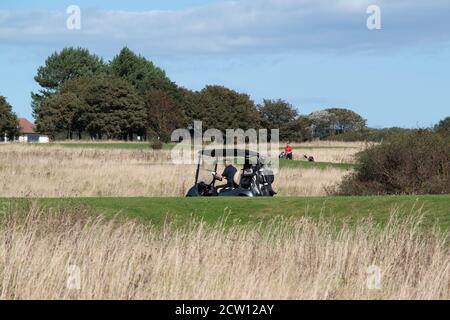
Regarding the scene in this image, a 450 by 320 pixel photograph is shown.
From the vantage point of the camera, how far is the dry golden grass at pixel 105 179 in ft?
95.9

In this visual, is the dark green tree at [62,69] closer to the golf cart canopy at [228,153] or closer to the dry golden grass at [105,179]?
the dry golden grass at [105,179]

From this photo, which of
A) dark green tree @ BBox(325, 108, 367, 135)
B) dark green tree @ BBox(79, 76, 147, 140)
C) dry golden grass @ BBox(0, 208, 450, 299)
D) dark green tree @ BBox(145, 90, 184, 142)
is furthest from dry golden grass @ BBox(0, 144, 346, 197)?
dark green tree @ BBox(325, 108, 367, 135)

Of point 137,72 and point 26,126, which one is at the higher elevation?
point 137,72

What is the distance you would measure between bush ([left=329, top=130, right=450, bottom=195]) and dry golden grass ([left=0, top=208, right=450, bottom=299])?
1543cm

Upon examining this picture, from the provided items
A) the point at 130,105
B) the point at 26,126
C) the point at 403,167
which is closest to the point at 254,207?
the point at 403,167

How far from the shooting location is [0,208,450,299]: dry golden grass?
939cm

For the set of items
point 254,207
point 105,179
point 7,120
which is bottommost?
point 105,179

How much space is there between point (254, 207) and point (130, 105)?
75.6m

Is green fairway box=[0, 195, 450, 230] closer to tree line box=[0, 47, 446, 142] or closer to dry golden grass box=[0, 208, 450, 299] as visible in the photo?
dry golden grass box=[0, 208, 450, 299]

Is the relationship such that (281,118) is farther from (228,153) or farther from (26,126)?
(228,153)

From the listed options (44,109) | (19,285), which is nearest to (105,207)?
(19,285)

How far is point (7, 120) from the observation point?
101312 mm
